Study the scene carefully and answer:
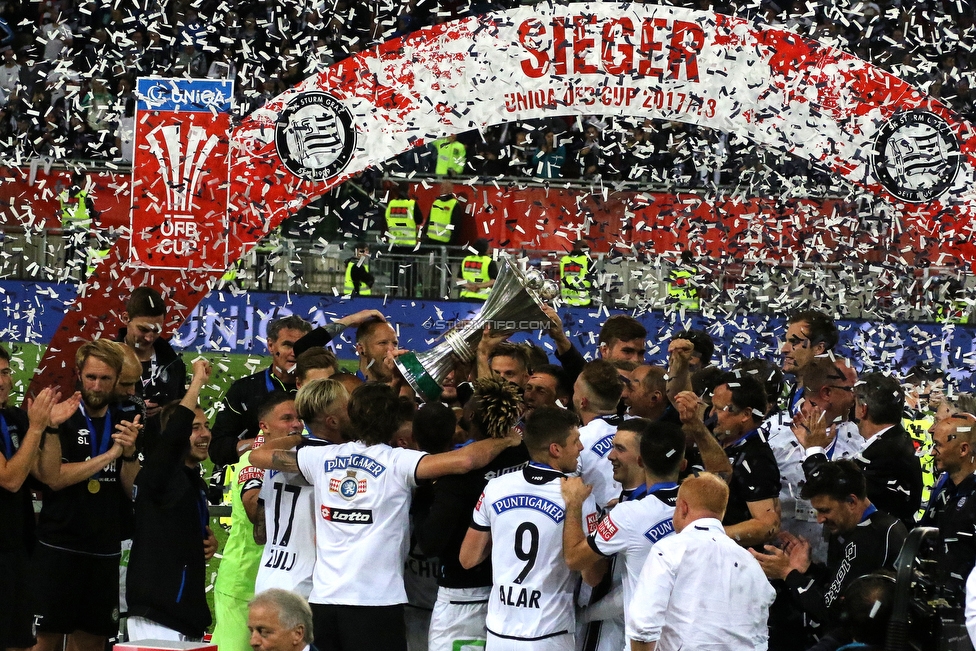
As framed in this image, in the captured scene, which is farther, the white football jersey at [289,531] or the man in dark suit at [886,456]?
the man in dark suit at [886,456]

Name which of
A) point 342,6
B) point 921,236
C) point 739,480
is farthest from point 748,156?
point 739,480

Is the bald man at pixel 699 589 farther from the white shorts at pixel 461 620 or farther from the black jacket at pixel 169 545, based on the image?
the black jacket at pixel 169 545

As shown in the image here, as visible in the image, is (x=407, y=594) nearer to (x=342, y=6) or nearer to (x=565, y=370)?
(x=565, y=370)

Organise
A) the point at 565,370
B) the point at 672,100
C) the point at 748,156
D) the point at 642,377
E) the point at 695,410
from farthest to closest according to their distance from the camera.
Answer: the point at 748,156 < the point at 672,100 < the point at 565,370 < the point at 642,377 < the point at 695,410

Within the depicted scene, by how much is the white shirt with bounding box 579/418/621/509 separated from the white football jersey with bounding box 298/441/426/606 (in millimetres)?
806

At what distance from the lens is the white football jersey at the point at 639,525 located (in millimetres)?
5168

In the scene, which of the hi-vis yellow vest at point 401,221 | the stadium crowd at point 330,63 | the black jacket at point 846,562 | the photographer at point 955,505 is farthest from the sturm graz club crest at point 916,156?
the hi-vis yellow vest at point 401,221

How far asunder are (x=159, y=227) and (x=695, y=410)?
5.72m

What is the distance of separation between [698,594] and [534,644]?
0.94 metres

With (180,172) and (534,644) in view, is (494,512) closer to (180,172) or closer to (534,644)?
(534,644)

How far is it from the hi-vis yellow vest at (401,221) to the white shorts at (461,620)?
7300 millimetres

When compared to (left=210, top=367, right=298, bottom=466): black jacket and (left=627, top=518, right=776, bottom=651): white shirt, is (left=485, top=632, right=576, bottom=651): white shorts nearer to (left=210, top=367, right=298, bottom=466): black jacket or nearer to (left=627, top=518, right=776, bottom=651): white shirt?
(left=627, top=518, right=776, bottom=651): white shirt

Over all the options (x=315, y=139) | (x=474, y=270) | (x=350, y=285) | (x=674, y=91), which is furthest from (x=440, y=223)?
(x=674, y=91)

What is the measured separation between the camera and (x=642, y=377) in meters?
6.53
